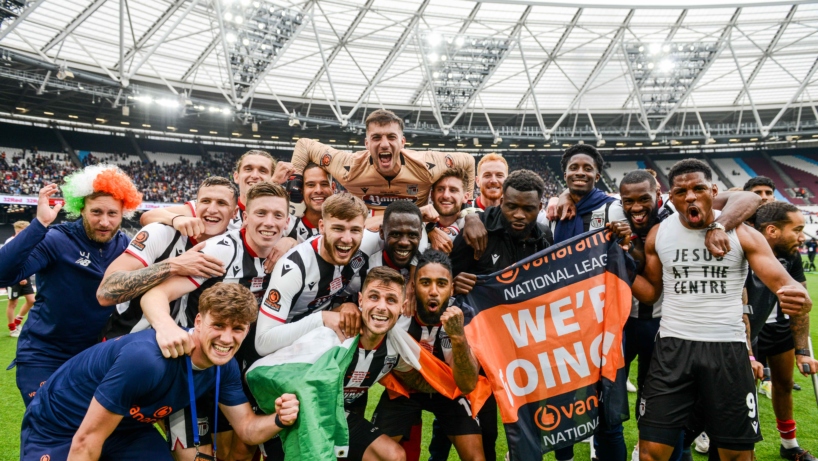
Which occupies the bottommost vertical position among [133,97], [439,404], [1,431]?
[1,431]

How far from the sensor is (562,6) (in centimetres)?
2177

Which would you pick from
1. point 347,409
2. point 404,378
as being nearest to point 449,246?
point 404,378

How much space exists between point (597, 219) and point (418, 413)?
225 centimetres

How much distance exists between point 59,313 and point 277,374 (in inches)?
74.3

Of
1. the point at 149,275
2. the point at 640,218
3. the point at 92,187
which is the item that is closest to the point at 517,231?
the point at 640,218

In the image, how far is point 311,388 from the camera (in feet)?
9.35

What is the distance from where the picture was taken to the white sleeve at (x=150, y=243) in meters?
3.34

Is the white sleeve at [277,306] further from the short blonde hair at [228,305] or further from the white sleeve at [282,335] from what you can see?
the short blonde hair at [228,305]

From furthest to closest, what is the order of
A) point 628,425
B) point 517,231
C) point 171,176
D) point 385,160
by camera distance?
point 171,176 < point 628,425 < point 385,160 < point 517,231

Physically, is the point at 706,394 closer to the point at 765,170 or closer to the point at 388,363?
the point at 388,363

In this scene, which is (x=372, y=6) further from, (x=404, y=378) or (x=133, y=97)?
(x=404, y=378)

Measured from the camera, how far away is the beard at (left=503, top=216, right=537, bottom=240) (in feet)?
12.6

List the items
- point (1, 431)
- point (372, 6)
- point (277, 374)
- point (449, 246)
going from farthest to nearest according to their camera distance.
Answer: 1. point (372, 6)
2. point (1, 431)
3. point (449, 246)
4. point (277, 374)

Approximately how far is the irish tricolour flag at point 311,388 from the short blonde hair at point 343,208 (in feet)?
2.73
